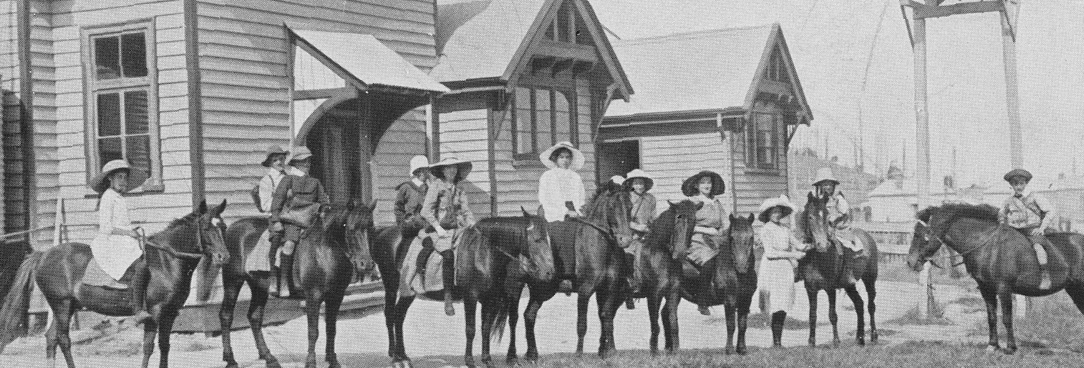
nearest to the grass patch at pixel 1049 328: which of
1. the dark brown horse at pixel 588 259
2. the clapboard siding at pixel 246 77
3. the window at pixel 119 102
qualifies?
the dark brown horse at pixel 588 259

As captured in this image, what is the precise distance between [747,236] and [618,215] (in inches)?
54.5

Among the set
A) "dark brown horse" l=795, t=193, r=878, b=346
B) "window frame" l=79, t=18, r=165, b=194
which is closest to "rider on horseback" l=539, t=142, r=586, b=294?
"dark brown horse" l=795, t=193, r=878, b=346

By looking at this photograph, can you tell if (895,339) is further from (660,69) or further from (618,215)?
(660,69)

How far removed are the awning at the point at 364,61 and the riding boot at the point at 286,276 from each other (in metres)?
4.53

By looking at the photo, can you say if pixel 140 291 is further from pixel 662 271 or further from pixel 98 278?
pixel 662 271

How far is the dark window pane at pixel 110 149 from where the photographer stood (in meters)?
14.6

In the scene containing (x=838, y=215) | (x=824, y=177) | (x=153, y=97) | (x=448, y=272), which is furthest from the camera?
(x=153, y=97)

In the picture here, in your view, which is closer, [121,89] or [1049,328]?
[1049,328]

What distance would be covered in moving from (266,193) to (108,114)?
422 cm

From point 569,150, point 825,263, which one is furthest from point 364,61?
point 825,263

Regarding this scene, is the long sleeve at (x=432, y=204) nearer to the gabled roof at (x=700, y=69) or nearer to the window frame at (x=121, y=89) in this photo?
the window frame at (x=121, y=89)

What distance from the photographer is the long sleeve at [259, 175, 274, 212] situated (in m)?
11.8

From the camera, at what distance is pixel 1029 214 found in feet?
39.4

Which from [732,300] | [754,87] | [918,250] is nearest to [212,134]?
[732,300]
